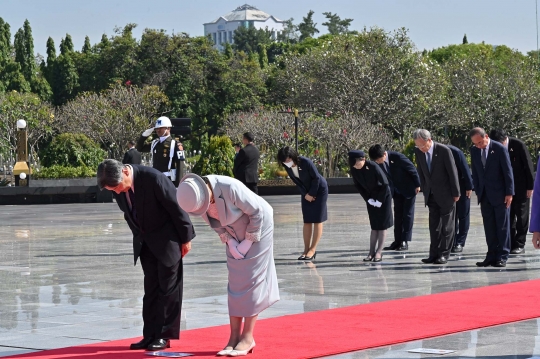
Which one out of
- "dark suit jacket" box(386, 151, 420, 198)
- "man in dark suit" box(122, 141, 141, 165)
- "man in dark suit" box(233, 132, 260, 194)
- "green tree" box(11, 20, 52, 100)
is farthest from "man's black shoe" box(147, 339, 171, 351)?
"green tree" box(11, 20, 52, 100)

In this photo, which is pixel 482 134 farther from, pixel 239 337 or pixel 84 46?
pixel 84 46

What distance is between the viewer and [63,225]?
788 inches

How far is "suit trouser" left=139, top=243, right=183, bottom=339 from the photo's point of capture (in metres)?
6.59

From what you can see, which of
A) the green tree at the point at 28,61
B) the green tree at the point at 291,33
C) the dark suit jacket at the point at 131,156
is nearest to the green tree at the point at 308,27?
the green tree at the point at 291,33

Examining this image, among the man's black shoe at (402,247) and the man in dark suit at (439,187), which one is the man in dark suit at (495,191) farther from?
the man's black shoe at (402,247)

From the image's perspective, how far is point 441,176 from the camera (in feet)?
38.0

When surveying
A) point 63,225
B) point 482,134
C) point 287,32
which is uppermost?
point 287,32

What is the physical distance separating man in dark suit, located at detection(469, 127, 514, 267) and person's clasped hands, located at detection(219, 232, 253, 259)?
231 inches

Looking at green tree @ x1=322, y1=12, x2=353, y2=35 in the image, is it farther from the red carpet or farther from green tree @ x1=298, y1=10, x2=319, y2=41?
the red carpet

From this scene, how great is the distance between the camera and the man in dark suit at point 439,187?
11508mm

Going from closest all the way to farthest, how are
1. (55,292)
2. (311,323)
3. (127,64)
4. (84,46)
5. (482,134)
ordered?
(311,323) < (55,292) < (482,134) < (127,64) < (84,46)

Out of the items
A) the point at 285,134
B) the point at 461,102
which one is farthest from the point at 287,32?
the point at 285,134

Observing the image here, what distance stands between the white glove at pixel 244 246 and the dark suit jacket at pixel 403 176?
7.44 m

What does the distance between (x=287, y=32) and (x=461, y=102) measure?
71.7 metres
